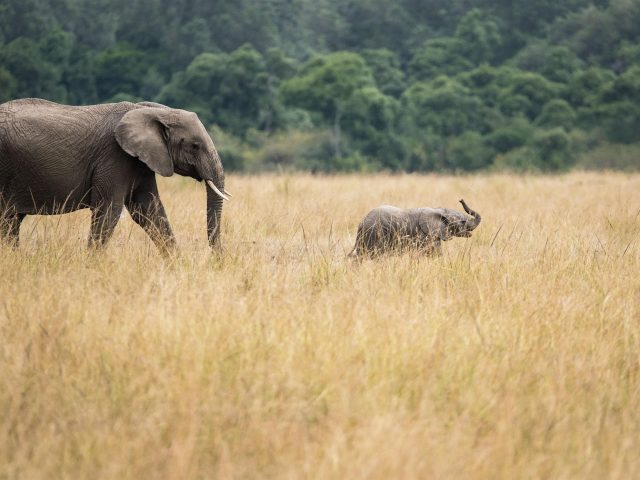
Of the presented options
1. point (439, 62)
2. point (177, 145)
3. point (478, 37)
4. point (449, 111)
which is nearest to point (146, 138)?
point (177, 145)

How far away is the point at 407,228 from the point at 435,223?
22 cm

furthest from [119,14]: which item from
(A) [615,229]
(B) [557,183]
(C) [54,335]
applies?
(C) [54,335]

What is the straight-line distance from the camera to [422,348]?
13.1 ft

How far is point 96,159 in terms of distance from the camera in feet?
22.5

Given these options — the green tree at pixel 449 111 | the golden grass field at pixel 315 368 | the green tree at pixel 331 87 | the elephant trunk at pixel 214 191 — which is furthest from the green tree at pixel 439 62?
the golden grass field at pixel 315 368

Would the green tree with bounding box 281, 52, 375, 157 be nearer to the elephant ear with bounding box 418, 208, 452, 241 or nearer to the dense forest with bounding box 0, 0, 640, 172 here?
the dense forest with bounding box 0, 0, 640, 172

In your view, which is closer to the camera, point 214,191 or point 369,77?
point 214,191

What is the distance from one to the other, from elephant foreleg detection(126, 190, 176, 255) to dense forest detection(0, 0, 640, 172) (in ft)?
69.3

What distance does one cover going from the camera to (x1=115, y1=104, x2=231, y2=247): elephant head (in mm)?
6695

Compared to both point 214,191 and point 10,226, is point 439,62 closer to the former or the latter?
point 214,191

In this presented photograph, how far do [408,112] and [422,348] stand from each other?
30.7m

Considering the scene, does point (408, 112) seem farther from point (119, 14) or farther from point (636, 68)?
point (119, 14)

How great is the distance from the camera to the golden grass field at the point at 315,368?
3.02 metres

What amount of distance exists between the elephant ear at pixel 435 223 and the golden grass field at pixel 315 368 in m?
0.92
